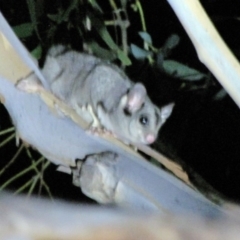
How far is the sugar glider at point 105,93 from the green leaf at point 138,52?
14 cm

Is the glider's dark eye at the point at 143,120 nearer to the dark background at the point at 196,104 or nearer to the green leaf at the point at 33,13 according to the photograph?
the dark background at the point at 196,104

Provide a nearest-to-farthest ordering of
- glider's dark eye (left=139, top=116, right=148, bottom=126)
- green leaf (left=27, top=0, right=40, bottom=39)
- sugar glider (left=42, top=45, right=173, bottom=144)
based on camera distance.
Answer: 1. green leaf (left=27, top=0, right=40, bottom=39)
2. sugar glider (left=42, top=45, right=173, bottom=144)
3. glider's dark eye (left=139, top=116, right=148, bottom=126)

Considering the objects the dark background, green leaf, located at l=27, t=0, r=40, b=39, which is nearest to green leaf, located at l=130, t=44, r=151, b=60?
the dark background

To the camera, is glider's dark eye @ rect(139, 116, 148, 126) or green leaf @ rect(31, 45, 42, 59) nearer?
green leaf @ rect(31, 45, 42, 59)

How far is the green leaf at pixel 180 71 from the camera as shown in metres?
1.24

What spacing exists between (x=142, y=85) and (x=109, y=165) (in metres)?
0.68

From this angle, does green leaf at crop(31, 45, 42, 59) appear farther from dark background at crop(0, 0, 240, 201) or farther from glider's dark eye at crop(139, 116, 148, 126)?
glider's dark eye at crop(139, 116, 148, 126)

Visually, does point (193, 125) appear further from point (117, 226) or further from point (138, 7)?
point (117, 226)

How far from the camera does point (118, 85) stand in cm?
152

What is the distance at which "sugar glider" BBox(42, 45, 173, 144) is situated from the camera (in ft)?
4.61

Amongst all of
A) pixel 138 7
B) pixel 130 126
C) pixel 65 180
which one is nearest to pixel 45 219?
pixel 138 7

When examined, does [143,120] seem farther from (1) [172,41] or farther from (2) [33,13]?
(2) [33,13]

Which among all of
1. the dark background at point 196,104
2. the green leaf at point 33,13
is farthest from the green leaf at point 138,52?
the green leaf at point 33,13

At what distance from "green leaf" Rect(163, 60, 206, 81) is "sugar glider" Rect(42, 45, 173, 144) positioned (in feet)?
0.43
